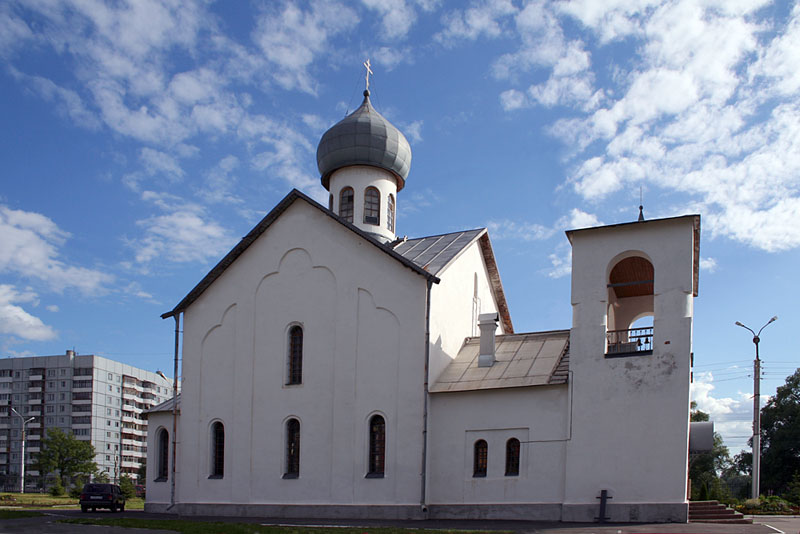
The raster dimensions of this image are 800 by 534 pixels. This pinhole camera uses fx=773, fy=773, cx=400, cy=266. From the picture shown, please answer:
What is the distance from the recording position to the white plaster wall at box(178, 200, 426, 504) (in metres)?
20.1

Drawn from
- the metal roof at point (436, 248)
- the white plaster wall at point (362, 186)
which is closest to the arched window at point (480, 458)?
the metal roof at point (436, 248)

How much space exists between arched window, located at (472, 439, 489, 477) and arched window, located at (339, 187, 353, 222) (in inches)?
392

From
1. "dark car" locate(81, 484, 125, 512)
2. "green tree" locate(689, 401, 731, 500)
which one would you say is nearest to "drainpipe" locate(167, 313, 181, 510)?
"dark car" locate(81, 484, 125, 512)

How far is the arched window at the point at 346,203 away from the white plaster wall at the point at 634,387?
1008 centimetres

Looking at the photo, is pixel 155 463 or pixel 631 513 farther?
pixel 155 463

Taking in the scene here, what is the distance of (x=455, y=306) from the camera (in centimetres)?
2223

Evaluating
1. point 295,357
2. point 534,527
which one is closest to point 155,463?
point 295,357

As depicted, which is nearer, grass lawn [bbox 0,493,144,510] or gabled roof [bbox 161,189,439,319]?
gabled roof [bbox 161,189,439,319]

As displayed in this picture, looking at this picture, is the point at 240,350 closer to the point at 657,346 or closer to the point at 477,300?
the point at 477,300

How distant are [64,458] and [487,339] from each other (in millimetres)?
55111

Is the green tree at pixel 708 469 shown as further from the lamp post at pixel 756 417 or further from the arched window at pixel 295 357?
the arched window at pixel 295 357

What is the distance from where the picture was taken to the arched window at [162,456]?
24.3 m

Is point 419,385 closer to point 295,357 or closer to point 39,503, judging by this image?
point 295,357

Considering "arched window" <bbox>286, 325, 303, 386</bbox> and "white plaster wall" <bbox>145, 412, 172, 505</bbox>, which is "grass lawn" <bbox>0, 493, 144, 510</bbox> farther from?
"arched window" <bbox>286, 325, 303, 386</bbox>
